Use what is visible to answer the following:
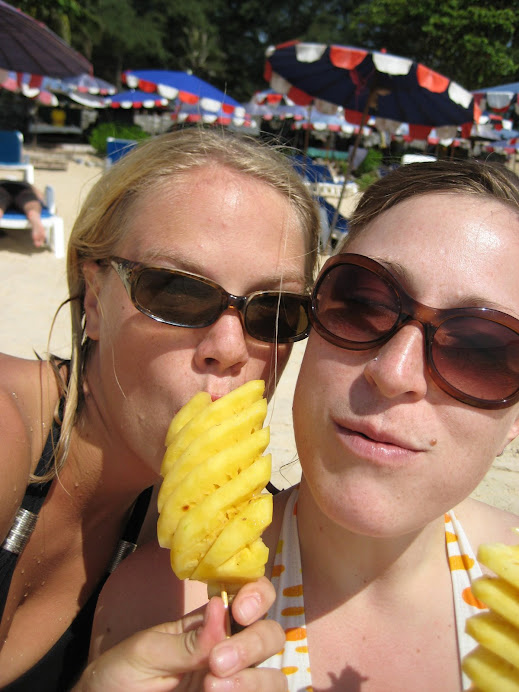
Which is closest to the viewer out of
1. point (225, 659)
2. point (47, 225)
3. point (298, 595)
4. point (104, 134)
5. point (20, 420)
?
point (225, 659)

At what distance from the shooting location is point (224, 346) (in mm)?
A: 1790

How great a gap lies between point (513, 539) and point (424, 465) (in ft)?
3.05

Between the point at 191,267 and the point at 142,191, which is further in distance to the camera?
the point at 142,191

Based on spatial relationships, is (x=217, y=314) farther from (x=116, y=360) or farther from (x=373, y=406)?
(x=373, y=406)

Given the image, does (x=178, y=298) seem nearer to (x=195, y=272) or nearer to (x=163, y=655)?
(x=195, y=272)

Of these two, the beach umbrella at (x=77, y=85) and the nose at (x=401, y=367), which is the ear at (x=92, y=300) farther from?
the beach umbrella at (x=77, y=85)

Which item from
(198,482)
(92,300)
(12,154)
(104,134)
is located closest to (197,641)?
(198,482)

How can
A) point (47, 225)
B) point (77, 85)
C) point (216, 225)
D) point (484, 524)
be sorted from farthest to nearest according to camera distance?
point (77, 85), point (47, 225), point (484, 524), point (216, 225)

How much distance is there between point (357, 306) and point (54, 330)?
5.81m

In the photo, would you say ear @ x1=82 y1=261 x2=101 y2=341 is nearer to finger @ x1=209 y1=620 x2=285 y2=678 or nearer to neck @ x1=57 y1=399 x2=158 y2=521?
neck @ x1=57 y1=399 x2=158 y2=521

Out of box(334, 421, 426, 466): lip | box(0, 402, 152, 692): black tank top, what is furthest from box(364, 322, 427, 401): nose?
box(0, 402, 152, 692): black tank top

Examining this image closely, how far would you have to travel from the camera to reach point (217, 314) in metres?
1.82

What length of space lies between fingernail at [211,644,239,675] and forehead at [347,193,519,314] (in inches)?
39.8

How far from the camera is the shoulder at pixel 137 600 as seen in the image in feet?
5.91
